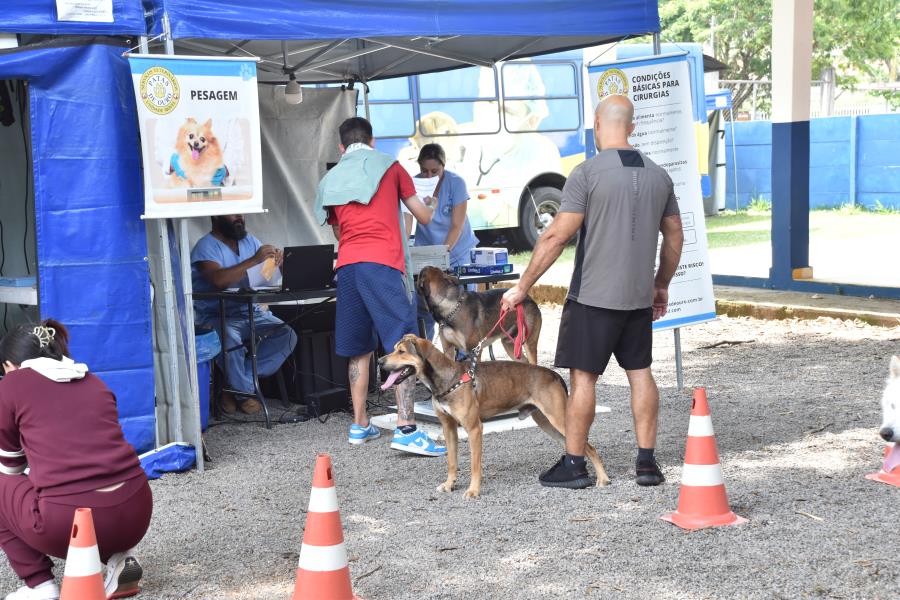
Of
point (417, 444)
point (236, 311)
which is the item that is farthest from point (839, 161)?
point (417, 444)

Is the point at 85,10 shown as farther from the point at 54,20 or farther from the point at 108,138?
the point at 108,138

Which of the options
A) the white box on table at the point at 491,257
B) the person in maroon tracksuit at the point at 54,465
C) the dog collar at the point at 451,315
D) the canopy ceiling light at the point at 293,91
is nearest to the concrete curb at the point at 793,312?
the white box on table at the point at 491,257

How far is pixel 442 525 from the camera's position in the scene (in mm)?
5070

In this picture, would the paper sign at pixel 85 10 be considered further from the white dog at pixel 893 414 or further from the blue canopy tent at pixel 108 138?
the white dog at pixel 893 414

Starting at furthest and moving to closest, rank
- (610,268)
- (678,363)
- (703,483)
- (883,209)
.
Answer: (883,209) < (678,363) < (610,268) < (703,483)

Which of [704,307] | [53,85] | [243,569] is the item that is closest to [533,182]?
[704,307]

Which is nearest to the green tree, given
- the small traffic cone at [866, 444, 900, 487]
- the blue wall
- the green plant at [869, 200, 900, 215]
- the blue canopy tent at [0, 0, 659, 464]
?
the blue wall

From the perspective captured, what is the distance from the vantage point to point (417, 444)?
253 inches

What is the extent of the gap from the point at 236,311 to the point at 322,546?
434 cm

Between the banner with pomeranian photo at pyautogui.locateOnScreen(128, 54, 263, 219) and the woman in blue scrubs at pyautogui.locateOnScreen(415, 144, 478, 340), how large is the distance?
276 cm

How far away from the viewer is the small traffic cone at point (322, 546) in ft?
12.7

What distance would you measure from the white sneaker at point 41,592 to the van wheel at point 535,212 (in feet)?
44.0

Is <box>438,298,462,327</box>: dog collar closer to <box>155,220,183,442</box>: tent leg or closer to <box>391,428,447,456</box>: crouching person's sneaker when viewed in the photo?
<box>391,428,447,456</box>: crouching person's sneaker

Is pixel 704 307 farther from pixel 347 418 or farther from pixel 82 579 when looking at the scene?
pixel 82 579
